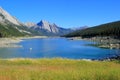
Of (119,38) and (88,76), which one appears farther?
(119,38)

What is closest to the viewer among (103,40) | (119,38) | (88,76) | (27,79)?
(27,79)

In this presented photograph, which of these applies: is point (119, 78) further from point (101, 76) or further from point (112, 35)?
point (112, 35)

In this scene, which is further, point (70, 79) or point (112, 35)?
point (112, 35)

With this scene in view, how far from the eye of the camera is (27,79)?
14.6 m

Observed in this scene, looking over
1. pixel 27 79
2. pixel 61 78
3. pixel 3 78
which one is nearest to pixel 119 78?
pixel 61 78

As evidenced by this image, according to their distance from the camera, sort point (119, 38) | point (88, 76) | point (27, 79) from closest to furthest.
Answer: point (27, 79), point (88, 76), point (119, 38)

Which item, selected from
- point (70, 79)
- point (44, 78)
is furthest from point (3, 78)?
point (70, 79)

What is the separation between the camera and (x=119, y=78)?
587 inches

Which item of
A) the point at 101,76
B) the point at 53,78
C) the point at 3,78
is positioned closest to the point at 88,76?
the point at 101,76

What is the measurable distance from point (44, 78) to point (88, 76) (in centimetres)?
213

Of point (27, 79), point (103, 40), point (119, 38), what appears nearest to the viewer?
point (27, 79)

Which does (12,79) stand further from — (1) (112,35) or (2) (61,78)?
(1) (112,35)

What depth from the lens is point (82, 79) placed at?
1481cm

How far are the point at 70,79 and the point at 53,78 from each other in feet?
2.71
